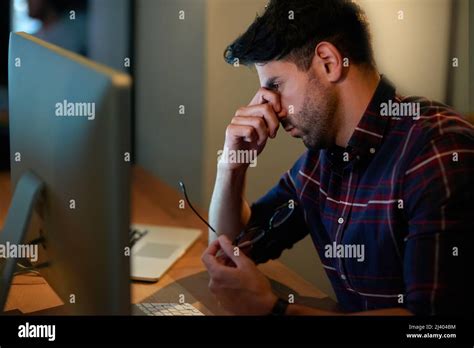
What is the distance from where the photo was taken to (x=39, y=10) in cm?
124

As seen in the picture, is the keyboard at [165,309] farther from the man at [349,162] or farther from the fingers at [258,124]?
the fingers at [258,124]

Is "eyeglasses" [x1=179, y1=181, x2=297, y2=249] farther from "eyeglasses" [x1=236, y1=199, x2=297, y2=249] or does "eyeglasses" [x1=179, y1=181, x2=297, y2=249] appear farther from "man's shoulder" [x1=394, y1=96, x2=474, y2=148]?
"man's shoulder" [x1=394, y1=96, x2=474, y2=148]

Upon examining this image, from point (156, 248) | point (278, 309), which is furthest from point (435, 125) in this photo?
point (156, 248)

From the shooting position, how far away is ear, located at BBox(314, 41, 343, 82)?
3.84 feet

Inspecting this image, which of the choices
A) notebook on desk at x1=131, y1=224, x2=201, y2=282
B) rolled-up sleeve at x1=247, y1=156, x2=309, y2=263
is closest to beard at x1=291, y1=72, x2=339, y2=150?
rolled-up sleeve at x1=247, y1=156, x2=309, y2=263

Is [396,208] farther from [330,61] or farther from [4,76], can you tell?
[4,76]

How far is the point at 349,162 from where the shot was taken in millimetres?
1186

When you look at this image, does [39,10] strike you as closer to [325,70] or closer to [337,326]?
[325,70]

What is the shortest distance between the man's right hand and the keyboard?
0.36 m

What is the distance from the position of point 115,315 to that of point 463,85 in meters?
0.81

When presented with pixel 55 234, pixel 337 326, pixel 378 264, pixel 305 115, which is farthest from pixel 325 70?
pixel 55 234

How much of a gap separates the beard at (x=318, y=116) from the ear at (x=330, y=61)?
2 centimetres

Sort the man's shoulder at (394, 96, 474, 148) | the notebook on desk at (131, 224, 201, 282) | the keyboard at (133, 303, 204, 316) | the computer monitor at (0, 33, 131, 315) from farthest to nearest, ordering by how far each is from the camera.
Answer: the notebook on desk at (131, 224, 201, 282), the keyboard at (133, 303, 204, 316), the man's shoulder at (394, 96, 474, 148), the computer monitor at (0, 33, 131, 315)

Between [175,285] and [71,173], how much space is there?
0.51 metres
